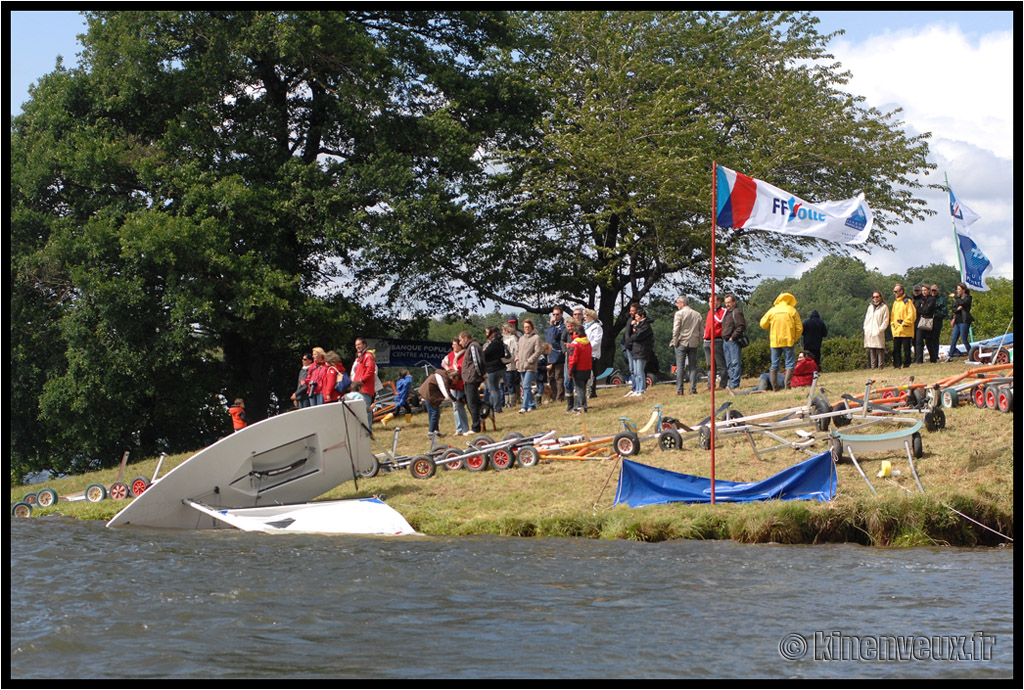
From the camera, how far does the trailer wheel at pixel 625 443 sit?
16531 mm

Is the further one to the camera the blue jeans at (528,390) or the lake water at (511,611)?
the blue jeans at (528,390)

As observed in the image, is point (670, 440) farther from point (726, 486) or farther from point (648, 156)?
point (648, 156)

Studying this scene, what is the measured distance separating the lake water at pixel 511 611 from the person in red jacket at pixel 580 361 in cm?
735

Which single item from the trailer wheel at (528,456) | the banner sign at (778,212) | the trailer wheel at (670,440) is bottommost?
the trailer wheel at (528,456)

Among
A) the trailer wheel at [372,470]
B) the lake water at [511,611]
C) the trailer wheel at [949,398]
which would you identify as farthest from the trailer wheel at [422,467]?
the trailer wheel at [949,398]

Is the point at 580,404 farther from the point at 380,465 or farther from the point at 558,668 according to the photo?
the point at 558,668

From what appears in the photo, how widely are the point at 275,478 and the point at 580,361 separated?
6.36 m

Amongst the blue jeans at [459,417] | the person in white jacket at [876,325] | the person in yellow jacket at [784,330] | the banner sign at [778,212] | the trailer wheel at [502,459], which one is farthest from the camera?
the person in white jacket at [876,325]

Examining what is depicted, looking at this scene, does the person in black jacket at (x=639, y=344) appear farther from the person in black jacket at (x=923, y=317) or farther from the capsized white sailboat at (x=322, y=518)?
the capsized white sailboat at (x=322, y=518)

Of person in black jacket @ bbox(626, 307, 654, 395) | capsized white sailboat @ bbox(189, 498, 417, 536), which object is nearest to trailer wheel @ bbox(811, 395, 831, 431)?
person in black jacket @ bbox(626, 307, 654, 395)

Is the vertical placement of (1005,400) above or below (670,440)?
above

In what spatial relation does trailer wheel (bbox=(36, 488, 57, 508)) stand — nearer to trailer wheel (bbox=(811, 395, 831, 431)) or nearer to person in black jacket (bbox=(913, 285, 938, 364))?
trailer wheel (bbox=(811, 395, 831, 431))

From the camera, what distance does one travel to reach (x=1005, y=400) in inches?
622

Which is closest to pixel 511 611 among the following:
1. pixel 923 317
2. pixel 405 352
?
pixel 923 317
